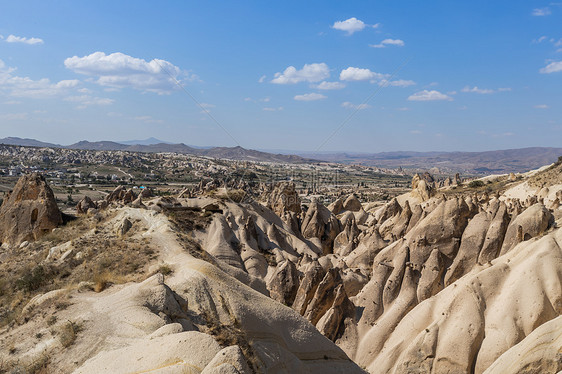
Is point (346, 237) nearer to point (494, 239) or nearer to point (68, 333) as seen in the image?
point (494, 239)

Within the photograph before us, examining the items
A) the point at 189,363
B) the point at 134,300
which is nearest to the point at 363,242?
the point at 134,300

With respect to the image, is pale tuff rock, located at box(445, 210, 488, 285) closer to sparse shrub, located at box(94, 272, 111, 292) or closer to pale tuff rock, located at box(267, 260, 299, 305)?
pale tuff rock, located at box(267, 260, 299, 305)

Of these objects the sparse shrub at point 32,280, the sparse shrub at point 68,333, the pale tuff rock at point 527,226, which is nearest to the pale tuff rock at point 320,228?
the pale tuff rock at point 527,226

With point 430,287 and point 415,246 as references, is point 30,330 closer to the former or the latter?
point 430,287

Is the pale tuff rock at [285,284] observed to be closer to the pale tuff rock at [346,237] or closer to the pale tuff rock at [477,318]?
the pale tuff rock at [477,318]

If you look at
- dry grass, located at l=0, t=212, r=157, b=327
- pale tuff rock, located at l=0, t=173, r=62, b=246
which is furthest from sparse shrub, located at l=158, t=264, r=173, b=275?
pale tuff rock, located at l=0, t=173, r=62, b=246
